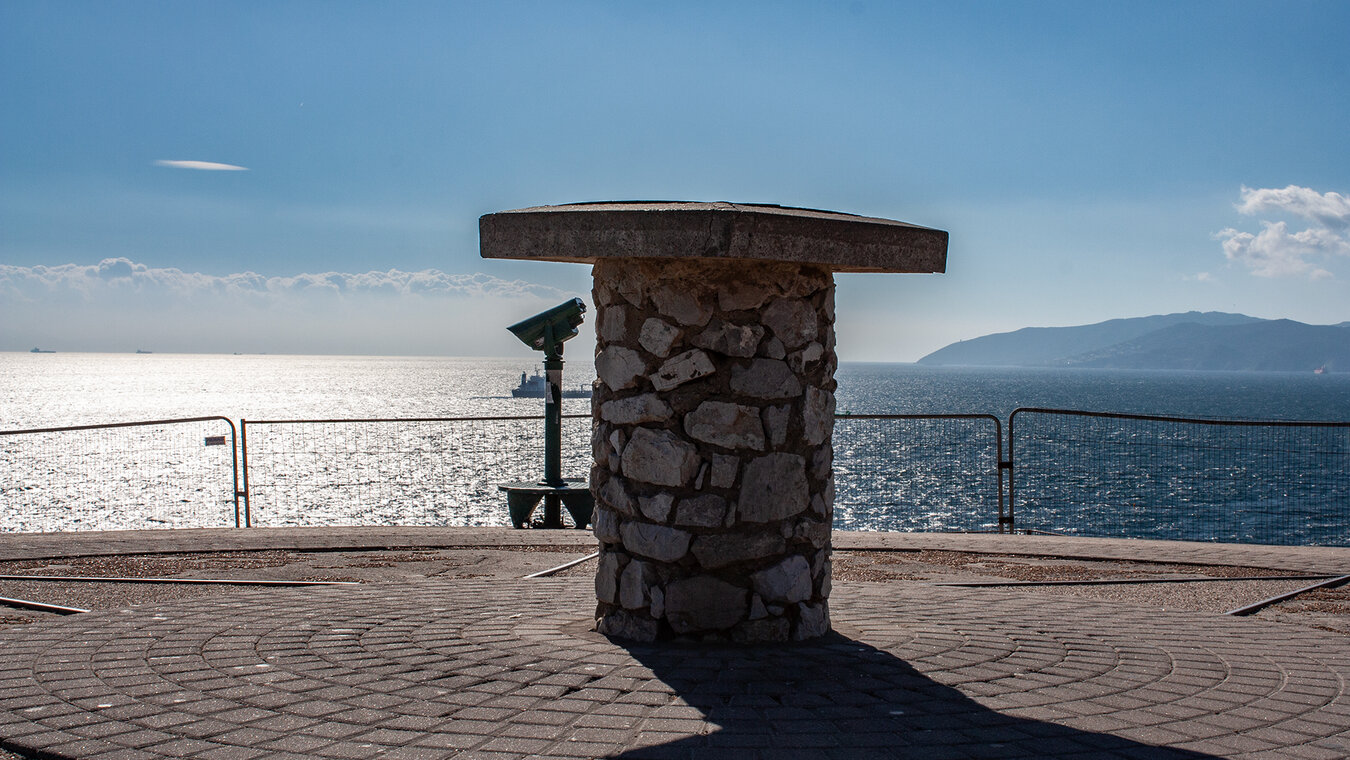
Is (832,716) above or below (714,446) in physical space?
below

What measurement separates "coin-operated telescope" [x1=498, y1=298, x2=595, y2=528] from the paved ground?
5129 millimetres

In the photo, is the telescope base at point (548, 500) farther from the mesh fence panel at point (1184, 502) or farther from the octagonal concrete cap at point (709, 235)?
the mesh fence panel at point (1184, 502)

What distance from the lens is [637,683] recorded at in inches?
177

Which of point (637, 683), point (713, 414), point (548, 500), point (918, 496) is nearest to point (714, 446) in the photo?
point (713, 414)

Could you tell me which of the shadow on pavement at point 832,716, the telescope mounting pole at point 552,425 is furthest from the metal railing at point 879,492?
the shadow on pavement at point 832,716

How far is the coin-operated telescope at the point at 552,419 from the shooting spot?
38.5 ft

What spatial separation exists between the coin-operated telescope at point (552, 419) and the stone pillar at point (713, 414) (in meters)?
6.28

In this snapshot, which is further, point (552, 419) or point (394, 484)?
point (394, 484)

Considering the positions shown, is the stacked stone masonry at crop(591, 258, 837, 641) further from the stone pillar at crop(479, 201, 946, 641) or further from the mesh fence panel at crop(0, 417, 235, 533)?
the mesh fence panel at crop(0, 417, 235, 533)

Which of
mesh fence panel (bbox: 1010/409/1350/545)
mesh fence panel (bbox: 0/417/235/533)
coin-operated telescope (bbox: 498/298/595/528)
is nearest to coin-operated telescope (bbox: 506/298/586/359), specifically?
coin-operated telescope (bbox: 498/298/595/528)

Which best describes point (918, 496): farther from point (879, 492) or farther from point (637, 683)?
point (637, 683)

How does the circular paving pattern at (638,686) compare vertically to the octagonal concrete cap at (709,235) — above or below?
below

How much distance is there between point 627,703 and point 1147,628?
3140 mm

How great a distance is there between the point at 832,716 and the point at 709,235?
203 cm
